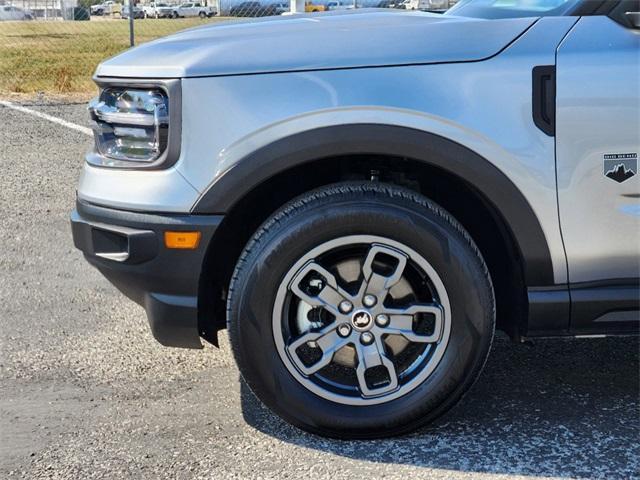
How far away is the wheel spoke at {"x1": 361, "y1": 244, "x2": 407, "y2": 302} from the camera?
2746 mm

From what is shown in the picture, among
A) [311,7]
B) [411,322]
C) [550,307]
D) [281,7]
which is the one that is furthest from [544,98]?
[281,7]

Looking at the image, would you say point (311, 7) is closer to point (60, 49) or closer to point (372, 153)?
point (372, 153)

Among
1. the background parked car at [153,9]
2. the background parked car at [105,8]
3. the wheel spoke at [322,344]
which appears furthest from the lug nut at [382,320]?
the background parked car at [105,8]

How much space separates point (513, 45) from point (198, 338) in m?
1.43

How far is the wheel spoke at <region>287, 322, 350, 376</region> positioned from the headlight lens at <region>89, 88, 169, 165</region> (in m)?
0.78

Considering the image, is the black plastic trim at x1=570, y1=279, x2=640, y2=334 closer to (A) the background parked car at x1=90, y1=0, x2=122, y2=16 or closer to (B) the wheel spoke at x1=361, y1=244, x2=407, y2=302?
(B) the wheel spoke at x1=361, y1=244, x2=407, y2=302

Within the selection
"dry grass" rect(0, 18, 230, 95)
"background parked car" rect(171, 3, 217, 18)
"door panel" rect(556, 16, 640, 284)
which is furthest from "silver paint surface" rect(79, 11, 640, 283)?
"background parked car" rect(171, 3, 217, 18)

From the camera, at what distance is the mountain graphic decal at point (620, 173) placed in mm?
2670

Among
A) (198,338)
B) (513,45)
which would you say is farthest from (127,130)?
(513,45)

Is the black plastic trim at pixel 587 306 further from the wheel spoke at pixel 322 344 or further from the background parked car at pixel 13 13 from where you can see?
the background parked car at pixel 13 13

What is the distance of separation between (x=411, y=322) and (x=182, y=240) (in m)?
0.81

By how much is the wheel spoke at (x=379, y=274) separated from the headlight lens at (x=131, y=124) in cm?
77

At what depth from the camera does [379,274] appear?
2795mm

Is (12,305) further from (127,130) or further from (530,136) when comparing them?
(530,136)
